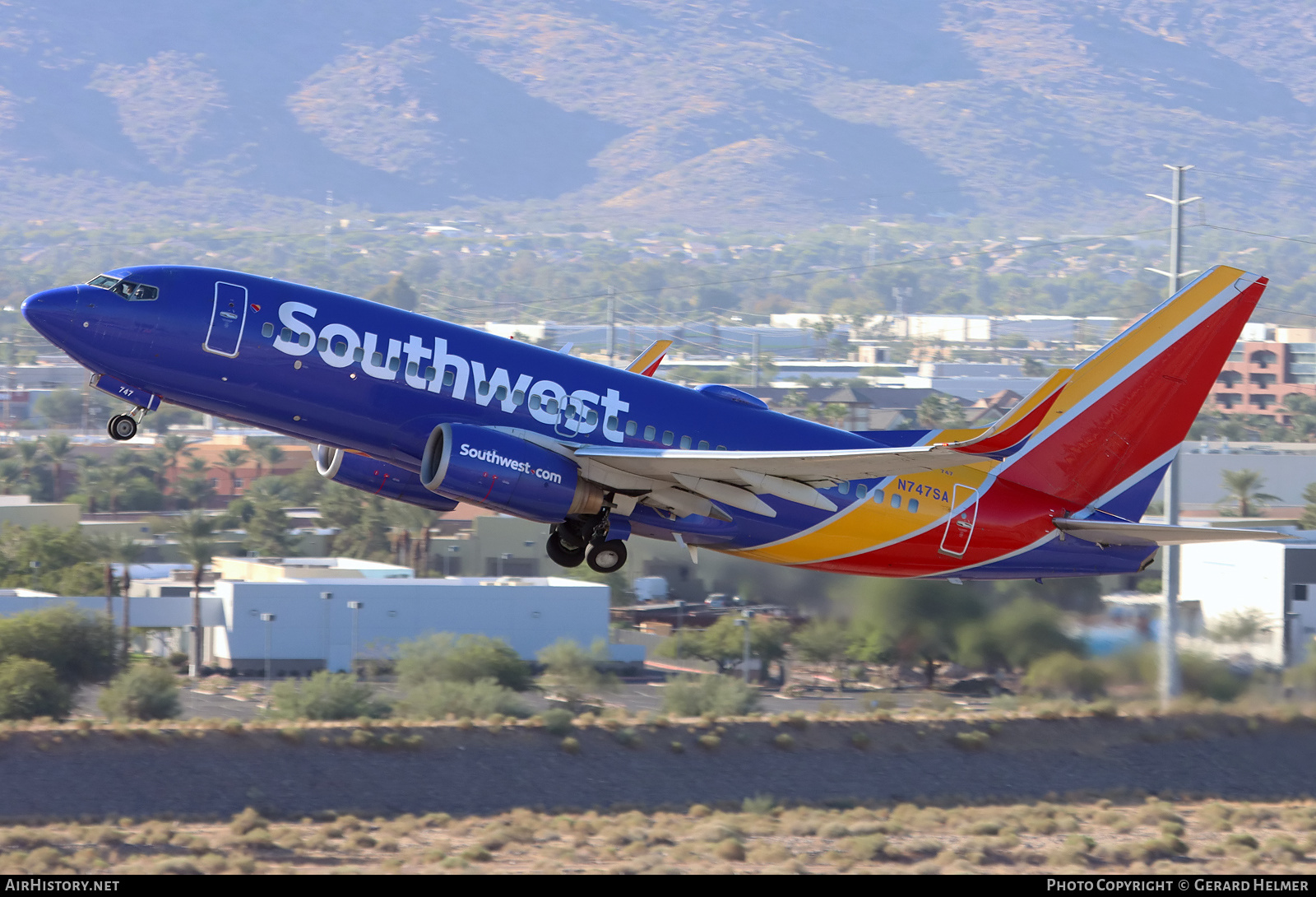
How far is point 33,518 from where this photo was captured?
297 feet

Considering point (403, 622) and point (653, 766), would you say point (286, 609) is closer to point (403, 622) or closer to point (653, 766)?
point (403, 622)

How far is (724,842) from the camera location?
51344mm

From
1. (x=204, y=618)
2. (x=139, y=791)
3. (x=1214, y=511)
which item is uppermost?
(x=1214, y=511)

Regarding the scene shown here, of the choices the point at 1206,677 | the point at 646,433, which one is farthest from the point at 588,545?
the point at 1206,677

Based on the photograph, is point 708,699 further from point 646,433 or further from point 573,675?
point 646,433

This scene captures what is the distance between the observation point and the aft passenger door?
29.6m

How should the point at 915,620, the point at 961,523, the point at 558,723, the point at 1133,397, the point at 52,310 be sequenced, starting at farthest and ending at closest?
the point at 915,620 < the point at 558,723 < the point at 1133,397 < the point at 961,523 < the point at 52,310

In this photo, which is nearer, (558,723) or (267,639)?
(558,723)

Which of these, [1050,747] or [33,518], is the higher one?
[33,518]

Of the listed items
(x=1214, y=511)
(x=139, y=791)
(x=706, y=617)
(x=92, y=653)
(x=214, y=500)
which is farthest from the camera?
(x=214, y=500)

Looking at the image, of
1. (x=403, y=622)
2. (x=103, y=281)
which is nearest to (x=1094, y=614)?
(x=403, y=622)

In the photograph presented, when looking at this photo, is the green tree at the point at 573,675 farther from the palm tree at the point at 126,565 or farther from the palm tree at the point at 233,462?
the palm tree at the point at 233,462

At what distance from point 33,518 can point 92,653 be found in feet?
92.3

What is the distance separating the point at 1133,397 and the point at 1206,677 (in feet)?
84.5
